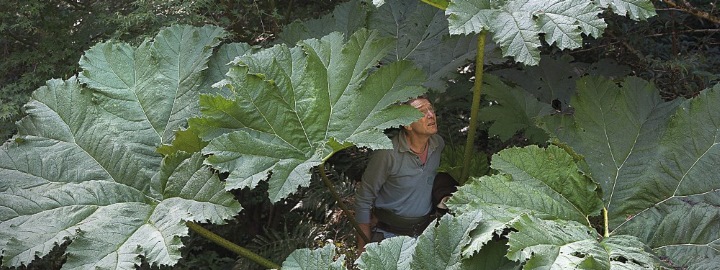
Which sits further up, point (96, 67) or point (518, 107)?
point (96, 67)

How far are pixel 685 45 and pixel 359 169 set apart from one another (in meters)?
1.95

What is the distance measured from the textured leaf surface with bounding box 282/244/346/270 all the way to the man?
30.3 inches

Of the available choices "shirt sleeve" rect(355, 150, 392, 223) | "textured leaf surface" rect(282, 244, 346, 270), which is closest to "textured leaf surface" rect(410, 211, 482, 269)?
"textured leaf surface" rect(282, 244, 346, 270)

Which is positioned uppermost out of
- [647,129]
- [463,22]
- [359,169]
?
[463,22]

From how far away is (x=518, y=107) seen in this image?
3.19m

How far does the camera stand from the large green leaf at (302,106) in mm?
2607

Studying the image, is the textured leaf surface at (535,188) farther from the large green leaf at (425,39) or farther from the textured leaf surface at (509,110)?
the large green leaf at (425,39)

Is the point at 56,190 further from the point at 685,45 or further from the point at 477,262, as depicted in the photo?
the point at 685,45

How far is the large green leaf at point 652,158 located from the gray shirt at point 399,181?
588 millimetres

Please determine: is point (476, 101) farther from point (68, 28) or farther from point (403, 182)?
point (68, 28)

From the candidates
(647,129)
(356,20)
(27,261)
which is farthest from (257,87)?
(647,129)

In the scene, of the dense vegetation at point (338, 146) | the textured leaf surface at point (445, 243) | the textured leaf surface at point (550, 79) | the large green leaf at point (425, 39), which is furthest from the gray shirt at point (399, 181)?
the textured leaf surface at point (445, 243)

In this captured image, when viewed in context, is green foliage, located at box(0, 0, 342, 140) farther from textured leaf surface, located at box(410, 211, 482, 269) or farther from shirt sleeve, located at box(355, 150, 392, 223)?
textured leaf surface, located at box(410, 211, 482, 269)

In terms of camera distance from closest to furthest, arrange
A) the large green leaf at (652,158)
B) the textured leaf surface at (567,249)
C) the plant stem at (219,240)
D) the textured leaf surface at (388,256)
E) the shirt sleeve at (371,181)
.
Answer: the textured leaf surface at (567,249)
the textured leaf surface at (388,256)
the large green leaf at (652,158)
the plant stem at (219,240)
the shirt sleeve at (371,181)
